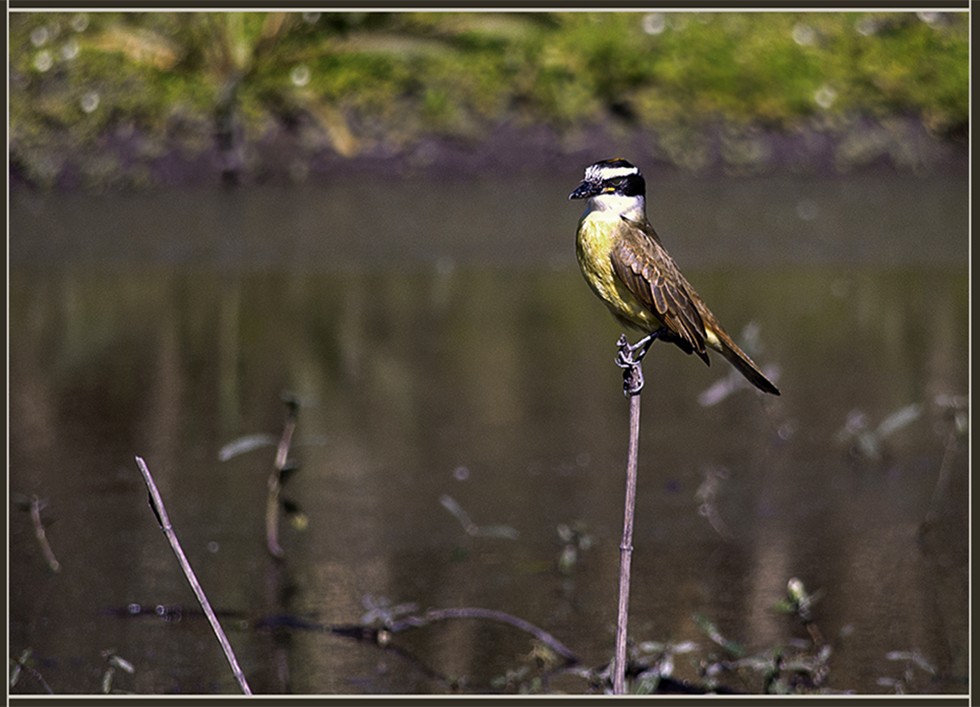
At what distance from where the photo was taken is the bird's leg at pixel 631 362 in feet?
8.66

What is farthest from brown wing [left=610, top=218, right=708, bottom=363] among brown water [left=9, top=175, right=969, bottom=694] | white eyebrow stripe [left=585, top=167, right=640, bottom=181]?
brown water [left=9, top=175, right=969, bottom=694]

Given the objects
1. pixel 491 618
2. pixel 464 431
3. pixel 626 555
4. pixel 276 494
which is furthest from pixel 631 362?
pixel 464 431

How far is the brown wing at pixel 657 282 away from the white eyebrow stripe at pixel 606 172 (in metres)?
0.13

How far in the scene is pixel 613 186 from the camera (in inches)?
109

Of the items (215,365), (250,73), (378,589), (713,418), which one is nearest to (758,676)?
(378,589)

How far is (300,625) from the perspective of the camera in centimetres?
372

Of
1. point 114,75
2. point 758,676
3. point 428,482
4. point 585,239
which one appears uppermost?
point 114,75

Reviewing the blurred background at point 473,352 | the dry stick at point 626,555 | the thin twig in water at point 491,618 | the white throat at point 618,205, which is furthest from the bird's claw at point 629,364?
the thin twig in water at point 491,618

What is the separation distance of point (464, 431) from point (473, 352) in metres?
0.91

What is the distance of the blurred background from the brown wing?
70 cm

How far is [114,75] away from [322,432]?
387 centimetres

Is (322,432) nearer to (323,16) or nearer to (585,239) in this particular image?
(585,239)

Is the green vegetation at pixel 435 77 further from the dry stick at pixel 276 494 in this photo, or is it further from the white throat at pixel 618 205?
the white throat at pixel 618 205

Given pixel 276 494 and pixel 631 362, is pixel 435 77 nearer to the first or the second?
pixel 276 494
